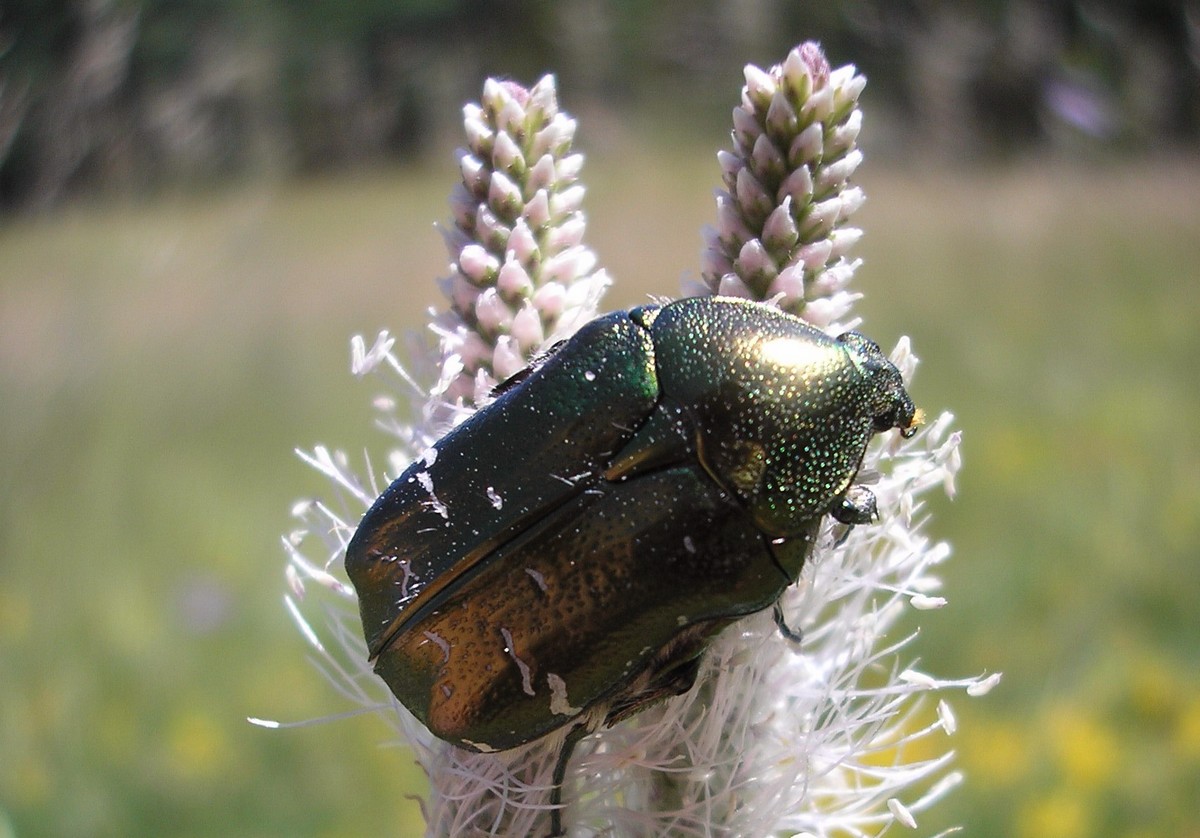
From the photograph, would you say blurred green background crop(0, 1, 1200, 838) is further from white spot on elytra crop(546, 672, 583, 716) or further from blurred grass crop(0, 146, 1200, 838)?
white spot on elytra crop(546, 672, 583, 716)

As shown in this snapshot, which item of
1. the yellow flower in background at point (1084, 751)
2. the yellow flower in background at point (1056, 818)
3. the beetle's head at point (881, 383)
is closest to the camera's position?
the beetle's head at point (881, 383)

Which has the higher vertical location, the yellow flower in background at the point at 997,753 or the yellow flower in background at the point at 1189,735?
the yellow flower in background at the point at 997,753

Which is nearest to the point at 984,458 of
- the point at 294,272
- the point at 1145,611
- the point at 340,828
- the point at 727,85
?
the point at 1145,611

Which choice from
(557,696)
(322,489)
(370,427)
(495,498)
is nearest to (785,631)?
(557,696)

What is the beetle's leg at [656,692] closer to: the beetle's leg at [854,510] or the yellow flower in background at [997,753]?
the beetle's leg at [854,510]

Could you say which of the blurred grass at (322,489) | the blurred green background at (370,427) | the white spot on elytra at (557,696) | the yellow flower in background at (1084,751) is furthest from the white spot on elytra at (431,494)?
the yellow flower in background at (1084,751)

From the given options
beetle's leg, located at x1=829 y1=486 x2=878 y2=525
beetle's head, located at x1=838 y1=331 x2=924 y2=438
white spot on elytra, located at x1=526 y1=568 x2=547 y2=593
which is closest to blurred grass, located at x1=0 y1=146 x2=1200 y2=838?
white spot on elytra, located at x1=526 y1=568 x2=547 y2=593

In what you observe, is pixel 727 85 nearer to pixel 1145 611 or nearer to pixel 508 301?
pixel 1145 611
